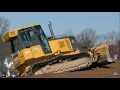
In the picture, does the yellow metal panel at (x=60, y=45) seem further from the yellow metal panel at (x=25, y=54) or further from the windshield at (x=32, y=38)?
the yellow metal panel at (x=25, y=54)

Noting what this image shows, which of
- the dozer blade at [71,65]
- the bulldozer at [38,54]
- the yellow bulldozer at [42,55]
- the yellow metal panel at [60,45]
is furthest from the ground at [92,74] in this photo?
the yellow metal panel at [60,45]

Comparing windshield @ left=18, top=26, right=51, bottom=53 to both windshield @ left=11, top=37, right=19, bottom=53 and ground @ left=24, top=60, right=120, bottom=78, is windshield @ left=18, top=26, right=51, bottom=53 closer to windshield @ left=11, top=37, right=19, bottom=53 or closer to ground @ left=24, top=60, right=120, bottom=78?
windshield @ left=11, top=37, right=19, bottom=53

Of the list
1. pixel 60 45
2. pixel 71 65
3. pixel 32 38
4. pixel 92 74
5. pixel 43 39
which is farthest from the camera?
pixel 60 45

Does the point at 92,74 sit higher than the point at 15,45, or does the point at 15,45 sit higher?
the point at 15,45

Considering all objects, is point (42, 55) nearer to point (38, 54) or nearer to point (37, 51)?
point (38, 54)

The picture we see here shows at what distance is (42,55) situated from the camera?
1316 cm

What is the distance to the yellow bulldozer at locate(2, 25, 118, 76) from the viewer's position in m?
12.8

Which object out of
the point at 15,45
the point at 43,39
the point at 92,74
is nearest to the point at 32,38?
the point at 43,39

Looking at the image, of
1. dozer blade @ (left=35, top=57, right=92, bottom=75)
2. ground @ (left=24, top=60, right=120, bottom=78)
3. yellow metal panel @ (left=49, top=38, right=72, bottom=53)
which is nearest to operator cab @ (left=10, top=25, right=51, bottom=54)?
yellow metal panel @ (left=49, top=38, right=72, bottom=53)

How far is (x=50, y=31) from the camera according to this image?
44.1 ft
